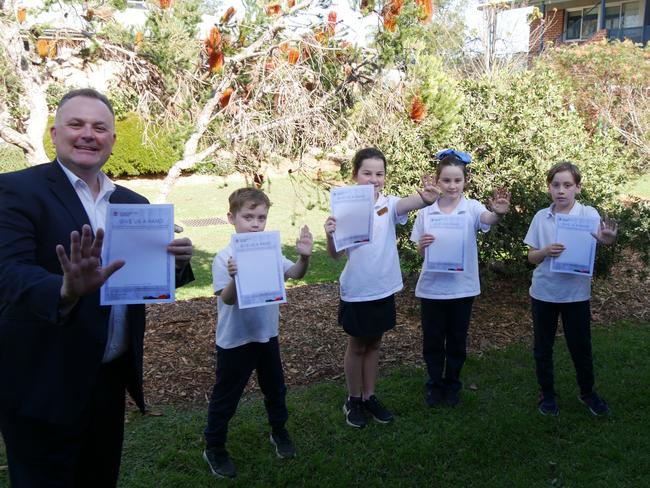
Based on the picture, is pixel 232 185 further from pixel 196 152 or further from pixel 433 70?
pixel 433 70

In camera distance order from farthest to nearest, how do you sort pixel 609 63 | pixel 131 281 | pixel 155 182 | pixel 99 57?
pixel 155 182 < pixel 609 63 < pixel 99 57 < pixel 131 281

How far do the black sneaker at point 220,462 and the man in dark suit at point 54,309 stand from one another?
1210 mm

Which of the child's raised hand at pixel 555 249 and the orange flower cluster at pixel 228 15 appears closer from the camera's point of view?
the child's raised hand at pixel 555 249

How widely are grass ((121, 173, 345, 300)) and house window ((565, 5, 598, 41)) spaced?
883 inches

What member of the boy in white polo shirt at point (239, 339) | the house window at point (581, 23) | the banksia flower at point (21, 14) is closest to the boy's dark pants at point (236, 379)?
the boy in white polo shirt at point (239, 339)

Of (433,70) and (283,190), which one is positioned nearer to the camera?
(433,70)

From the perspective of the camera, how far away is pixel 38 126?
18.4 ft

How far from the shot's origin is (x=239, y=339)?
3.53 metres

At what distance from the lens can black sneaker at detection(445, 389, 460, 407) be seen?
458cm

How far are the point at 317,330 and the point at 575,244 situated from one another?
298cm

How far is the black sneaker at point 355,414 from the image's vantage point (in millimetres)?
4273

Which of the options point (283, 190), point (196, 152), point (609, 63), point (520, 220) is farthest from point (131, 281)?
point (609, 63)

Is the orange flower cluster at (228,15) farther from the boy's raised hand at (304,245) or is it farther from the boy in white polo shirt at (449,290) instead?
the boy's raised hand at (304,245)

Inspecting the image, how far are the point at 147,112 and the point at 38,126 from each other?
3.38ft
